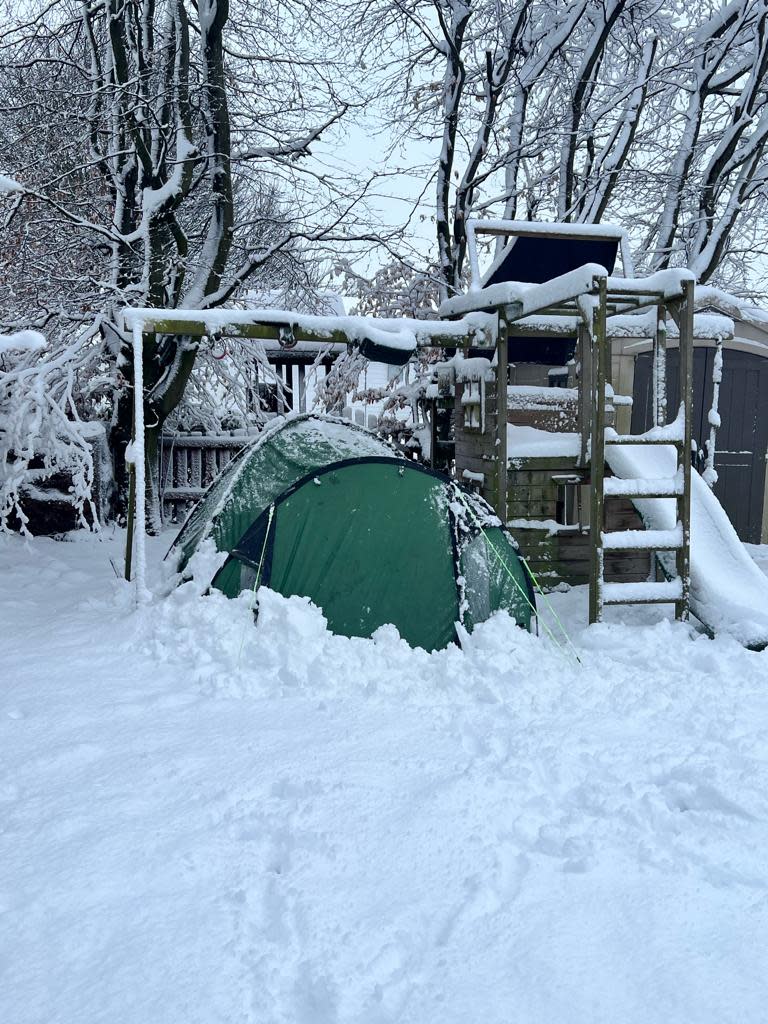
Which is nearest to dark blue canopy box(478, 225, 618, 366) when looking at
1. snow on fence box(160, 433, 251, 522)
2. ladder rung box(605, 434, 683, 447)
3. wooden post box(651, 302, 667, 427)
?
wooden post box(651, 302, 667, 427)

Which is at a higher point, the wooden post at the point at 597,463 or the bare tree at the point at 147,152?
the bare tree at the point at 147,152

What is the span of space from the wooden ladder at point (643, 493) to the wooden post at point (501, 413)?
102 centimetres

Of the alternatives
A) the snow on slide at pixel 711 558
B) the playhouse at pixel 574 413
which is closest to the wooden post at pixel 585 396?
the playhouse at pixel 574 413

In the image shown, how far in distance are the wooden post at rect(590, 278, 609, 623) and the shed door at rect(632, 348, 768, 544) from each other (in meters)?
4.52

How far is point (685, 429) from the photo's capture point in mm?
5602

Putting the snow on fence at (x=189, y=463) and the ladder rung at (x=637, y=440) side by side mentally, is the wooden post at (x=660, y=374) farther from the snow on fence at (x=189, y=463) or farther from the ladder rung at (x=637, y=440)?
the snow on fence at (x=189, y=463)

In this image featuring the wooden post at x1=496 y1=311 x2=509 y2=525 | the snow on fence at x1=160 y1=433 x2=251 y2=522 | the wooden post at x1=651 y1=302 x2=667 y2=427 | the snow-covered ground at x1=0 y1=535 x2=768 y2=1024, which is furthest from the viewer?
the snow on fence at x1=160 y1=433 x2=251 y2=522

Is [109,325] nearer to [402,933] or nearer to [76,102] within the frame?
[76,102]

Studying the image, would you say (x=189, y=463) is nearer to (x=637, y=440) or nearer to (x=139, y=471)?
(x=139, y=471)

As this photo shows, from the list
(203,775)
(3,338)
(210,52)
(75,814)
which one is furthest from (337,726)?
(210,52)

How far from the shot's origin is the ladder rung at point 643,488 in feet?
18.1

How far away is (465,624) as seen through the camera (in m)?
5.26

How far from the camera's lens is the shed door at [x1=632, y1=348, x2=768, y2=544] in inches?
392

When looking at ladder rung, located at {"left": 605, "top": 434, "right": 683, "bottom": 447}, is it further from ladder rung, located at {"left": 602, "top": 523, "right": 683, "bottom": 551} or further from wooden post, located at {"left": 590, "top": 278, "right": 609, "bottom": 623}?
ladder rung, located at {"left": 602, "top": 523, "right": 683, "bottom": 551}
